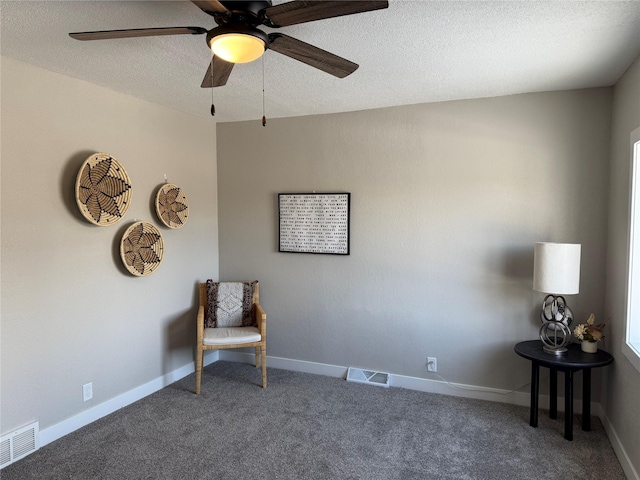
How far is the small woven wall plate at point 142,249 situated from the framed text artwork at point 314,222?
1.11 m

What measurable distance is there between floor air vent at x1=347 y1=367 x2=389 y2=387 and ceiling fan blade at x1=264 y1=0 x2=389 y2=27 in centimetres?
293

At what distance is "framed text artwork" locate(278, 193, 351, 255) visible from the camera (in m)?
3.77

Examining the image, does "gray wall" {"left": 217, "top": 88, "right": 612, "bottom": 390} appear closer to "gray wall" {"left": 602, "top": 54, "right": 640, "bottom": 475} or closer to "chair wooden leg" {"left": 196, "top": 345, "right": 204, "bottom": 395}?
"gray wall" {"left": 602, "top": 54, "right": 640, "bottom": 475}

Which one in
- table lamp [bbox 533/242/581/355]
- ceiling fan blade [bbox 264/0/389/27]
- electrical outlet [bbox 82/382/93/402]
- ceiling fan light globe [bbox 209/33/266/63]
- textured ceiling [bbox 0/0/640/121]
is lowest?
electrical outlet [bbox 82/382/93/402]

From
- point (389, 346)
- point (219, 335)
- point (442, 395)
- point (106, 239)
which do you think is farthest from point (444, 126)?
point (106, 239)

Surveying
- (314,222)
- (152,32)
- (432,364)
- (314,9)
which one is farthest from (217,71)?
(432,364)

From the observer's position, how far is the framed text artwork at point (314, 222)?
12.4 ft

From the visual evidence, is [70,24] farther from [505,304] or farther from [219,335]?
[505,304]

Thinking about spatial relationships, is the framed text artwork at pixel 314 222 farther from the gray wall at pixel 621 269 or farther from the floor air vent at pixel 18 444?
the floor air vent at pixel 18 444

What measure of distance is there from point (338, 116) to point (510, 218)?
65.3 inches

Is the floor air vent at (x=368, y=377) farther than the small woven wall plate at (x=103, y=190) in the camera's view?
Yes

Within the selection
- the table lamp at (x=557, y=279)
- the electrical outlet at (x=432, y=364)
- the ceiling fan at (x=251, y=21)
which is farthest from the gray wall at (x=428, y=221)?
the ceiling fan at (x=251, y=21)

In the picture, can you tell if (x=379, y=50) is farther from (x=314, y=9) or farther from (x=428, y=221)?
(x=428, y=221)

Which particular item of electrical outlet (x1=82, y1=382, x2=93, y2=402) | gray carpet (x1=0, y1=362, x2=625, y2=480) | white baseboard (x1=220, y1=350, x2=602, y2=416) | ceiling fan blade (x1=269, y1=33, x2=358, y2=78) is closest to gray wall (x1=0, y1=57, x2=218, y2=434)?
electrical outlet (x1=82, y1=382, x2=93, y2=402)
